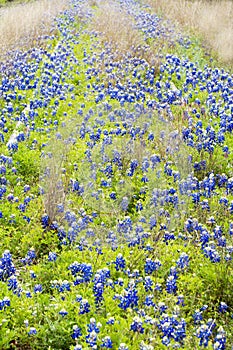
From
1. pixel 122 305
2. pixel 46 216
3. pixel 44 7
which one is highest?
pixel 44 7

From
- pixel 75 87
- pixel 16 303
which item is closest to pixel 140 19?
pixel 75 87

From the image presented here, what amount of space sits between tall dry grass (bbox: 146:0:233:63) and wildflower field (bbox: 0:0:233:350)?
2217 mm

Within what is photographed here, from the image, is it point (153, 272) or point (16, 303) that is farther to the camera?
point (153, 272)

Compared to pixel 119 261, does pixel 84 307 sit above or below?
below

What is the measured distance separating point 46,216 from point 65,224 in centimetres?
20

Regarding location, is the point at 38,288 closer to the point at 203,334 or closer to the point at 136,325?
the point at 136,325

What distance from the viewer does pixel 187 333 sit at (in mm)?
3541

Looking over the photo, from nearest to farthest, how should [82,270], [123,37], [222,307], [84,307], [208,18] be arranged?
1. [84,307]
2. [222,307]
3. [82,270]
4. [123,37]
5. [208,18]

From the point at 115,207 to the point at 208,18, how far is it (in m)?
9.90

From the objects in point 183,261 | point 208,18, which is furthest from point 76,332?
point 208,18

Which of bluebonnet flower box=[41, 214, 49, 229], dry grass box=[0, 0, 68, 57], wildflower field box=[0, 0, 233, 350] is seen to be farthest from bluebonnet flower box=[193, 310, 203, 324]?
dry grass box=[0, 0, 68, 57]

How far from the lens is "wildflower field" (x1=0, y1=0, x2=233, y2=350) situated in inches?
141

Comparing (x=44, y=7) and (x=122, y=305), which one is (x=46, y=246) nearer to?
(x=122, y=305)

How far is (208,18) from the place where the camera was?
13680mm
